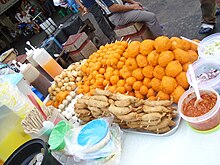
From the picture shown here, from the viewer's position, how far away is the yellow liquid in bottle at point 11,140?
146 centimetres

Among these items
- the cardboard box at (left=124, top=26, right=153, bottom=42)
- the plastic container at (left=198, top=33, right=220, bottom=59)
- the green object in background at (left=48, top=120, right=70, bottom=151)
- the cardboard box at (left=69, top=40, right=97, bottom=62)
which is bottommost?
the cardboard box at (left=124, top=26, right=153, bottom=42)

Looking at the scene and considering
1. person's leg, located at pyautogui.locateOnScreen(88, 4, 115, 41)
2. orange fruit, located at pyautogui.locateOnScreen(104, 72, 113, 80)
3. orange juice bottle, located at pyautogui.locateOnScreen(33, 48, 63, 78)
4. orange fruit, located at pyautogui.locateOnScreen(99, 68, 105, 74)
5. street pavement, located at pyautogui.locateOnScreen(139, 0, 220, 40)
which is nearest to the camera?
orange fruit, located at pyautogui.locateOnScreen(104, 72, 113, 80)

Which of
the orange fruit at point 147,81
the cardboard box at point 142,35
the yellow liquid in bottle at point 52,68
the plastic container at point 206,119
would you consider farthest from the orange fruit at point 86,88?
the cardboard box at point 142,35

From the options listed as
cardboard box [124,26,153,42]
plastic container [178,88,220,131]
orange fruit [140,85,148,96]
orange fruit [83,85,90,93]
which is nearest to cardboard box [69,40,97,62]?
cardboard box [124,26,153,42]

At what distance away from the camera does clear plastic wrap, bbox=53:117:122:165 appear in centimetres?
126

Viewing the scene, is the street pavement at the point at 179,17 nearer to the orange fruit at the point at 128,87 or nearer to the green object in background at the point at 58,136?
the orange fruit at the point at 128,87

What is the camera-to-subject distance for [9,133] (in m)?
1.49

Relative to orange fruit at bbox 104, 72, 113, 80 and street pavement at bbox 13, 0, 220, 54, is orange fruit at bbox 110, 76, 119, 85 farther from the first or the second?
street pavement at bbox 13, 0, 220, 54

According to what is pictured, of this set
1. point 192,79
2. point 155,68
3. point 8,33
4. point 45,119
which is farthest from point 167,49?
point 8,33

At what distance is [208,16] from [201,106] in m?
2.62

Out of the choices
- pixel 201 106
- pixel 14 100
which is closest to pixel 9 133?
pixel 14 100

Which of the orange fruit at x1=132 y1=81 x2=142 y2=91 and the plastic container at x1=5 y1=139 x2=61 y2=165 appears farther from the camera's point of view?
Answer: the orange fruit at x1=132 y1=81 x2=142 y2=91

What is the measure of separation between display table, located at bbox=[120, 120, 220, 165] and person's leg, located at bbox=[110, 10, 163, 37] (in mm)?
2250

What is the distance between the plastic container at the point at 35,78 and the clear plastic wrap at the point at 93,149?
1043mm
